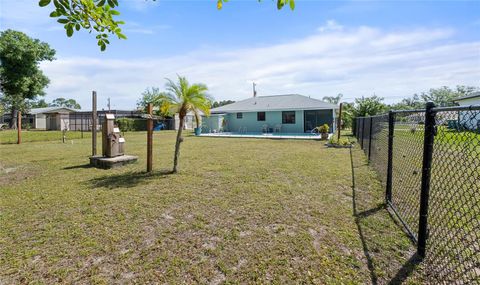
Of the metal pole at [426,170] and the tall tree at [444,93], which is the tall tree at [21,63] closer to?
the metal pole at [426,170]

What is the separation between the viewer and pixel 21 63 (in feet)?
103

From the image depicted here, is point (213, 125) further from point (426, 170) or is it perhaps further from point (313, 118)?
point (426, 170)

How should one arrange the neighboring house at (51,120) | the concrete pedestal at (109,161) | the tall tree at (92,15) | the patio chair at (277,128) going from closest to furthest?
the tall tree at (92,15)
the concrete pedestal at (109,161)
the patio chair at (277,128)
the neighboring house at (51,120)

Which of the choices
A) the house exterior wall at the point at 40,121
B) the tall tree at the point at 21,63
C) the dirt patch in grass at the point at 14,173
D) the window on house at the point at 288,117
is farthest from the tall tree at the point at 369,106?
the house exterior wall at the point at 40,121

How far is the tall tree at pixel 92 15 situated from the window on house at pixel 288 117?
2130cm

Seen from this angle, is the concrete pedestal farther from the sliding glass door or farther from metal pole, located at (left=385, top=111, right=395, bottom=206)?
the sliding glass door

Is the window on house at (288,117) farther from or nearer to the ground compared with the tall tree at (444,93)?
nearer to the ground

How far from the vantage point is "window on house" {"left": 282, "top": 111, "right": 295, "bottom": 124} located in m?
23.2

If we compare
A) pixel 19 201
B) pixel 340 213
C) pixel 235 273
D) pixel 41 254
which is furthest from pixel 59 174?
pixel 340 213

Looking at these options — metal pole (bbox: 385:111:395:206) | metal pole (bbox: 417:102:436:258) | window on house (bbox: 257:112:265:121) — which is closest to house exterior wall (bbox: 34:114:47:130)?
window on house (bbox: 257:112:265:121)

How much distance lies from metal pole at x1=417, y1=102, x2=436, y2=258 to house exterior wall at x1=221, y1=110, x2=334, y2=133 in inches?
793

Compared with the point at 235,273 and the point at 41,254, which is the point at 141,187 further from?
the point at 235,273

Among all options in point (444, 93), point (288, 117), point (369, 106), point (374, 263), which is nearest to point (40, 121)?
point (288, 117)

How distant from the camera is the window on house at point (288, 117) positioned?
76.0 feet
